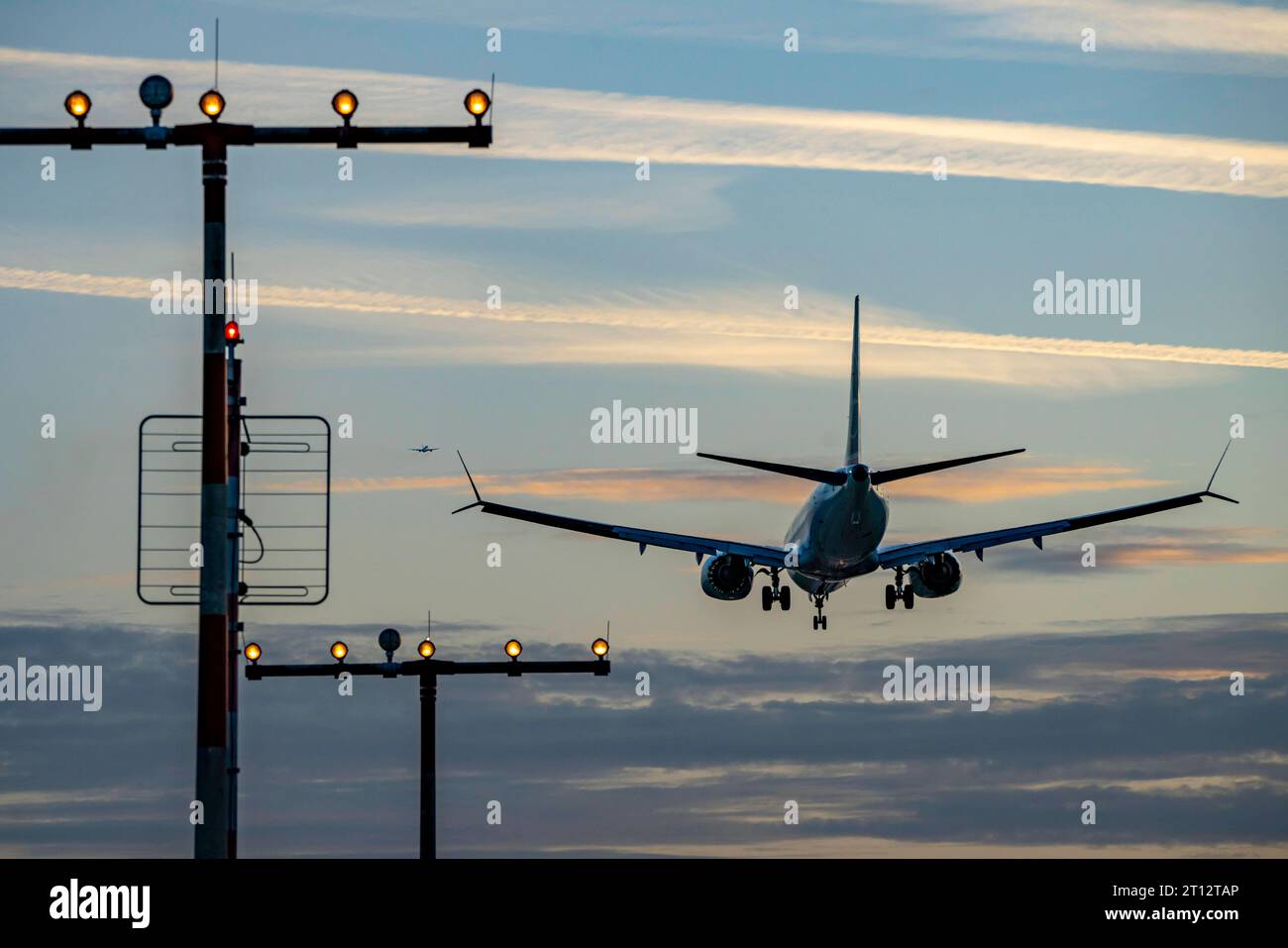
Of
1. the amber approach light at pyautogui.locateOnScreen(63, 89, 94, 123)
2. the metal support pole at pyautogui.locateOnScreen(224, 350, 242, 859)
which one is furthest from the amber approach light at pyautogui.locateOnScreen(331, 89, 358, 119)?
the metal support pole at pyautogui.locateOnScreen(224, 350, 242, 859)

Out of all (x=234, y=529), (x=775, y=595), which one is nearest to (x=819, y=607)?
(x=775, y=595)

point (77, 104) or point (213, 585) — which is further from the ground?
point (77, 104)

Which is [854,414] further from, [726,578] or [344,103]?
[344,103]

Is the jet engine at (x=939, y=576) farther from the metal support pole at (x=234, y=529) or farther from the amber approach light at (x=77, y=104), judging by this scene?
the amber approach light at (x=77, y=104)

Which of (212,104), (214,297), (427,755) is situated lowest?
(427,755)
